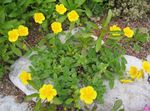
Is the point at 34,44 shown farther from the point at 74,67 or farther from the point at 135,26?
the point at 135,26

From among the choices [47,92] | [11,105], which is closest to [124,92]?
[47,92]

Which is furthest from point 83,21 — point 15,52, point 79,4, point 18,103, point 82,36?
point 18,103

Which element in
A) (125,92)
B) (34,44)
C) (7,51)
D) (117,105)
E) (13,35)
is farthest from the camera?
(34,44)

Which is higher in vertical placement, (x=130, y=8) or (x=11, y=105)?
(x=130, y=8)

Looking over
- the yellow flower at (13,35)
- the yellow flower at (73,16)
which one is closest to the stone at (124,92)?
the yellow flower at (13,35)

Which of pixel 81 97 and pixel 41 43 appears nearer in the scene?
pixel 81 97

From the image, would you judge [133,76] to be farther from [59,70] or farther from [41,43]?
[41,43]
